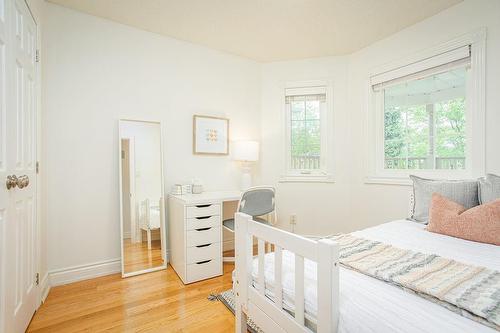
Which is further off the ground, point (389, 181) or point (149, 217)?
point (389, 181)

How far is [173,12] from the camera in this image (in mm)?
2225

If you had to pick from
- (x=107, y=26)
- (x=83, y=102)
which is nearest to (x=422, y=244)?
(x=83, y=102)

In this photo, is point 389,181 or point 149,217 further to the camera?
Result: point 389,181

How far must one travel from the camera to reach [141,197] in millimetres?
2436

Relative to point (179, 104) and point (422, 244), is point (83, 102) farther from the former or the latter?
point (422, 244)

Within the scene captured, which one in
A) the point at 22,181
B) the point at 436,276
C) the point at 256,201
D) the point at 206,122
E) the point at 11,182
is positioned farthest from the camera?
the point at 206,122

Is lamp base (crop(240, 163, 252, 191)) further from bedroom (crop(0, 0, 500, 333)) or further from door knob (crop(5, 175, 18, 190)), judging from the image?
door knob (crop(5, 175, 18, 190))

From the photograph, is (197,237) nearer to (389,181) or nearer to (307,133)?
(307,133)

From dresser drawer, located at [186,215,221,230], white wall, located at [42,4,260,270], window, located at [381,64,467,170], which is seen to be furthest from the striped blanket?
white wall, located at [42,4,260,270]

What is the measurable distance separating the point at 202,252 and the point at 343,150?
207cm

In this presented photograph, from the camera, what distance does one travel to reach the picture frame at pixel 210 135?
2.80 meters

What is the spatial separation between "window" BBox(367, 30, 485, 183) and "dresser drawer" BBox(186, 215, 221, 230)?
6.05 ft

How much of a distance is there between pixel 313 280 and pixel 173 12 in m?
2.43

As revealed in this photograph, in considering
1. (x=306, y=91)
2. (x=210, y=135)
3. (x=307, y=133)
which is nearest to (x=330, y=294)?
(x=210, y=135)
